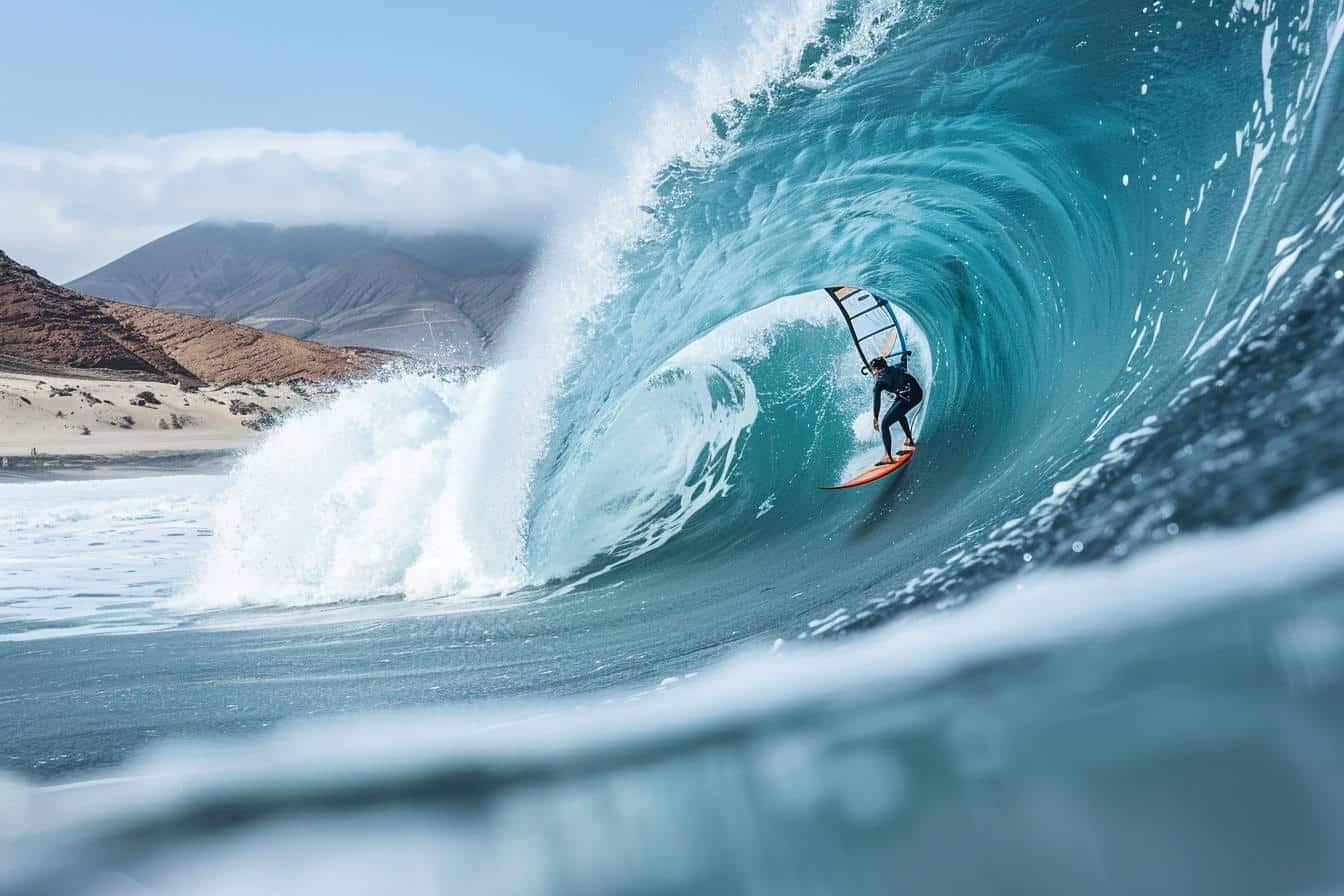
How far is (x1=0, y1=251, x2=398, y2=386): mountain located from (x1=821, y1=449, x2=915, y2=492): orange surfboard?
4021 cm

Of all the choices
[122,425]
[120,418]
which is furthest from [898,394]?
[120,418]

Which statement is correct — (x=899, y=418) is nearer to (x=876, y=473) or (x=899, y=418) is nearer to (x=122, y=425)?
(x=876, y=473)

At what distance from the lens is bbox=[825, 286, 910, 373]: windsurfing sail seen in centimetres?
754

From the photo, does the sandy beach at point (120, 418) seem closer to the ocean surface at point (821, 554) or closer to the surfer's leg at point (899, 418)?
the ocean surface at point (821, 554)

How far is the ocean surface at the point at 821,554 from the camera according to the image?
151 cm

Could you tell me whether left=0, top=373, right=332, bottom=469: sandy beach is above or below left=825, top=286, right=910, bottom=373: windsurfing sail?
above

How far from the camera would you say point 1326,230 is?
271cm

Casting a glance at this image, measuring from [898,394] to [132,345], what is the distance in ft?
160

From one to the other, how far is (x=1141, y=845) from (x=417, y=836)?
124 centimetres

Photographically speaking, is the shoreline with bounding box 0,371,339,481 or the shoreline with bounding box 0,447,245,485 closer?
the shoreline with bounding box 0,447,245,485

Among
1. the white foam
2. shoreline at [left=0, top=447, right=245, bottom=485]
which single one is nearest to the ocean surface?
the white foam

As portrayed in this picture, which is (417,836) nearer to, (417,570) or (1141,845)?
(1141,845)

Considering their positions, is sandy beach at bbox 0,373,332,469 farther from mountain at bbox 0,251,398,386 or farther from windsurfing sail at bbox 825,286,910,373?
windsurfing sail at bbox 825,286,910,373

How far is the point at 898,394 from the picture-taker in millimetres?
7105
